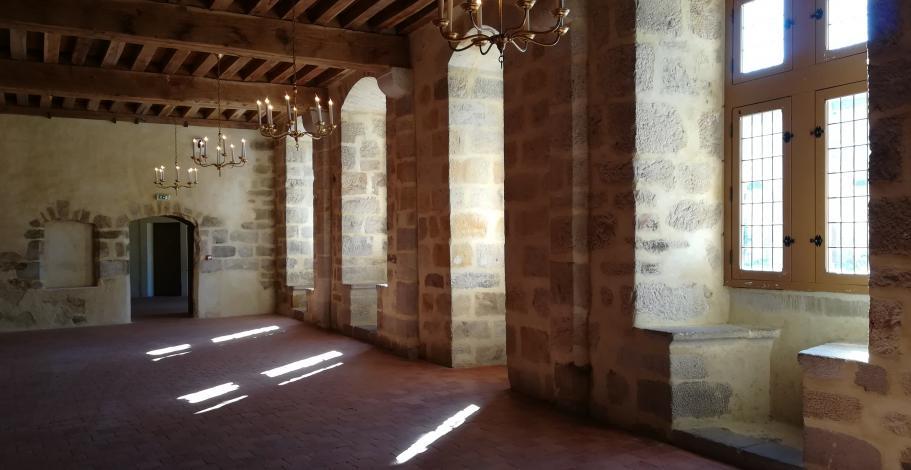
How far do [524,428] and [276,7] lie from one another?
4313 millimetres

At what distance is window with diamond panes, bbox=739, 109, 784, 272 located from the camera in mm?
3891

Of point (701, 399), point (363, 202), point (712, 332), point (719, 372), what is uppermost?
point (363, 202)

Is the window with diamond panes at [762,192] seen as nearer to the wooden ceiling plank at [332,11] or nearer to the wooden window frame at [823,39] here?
the wooden window frame at [823,39]

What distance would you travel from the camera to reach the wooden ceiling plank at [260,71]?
310 inches

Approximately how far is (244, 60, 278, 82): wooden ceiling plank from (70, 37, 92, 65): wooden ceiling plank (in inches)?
67.3

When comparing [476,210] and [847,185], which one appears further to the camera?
[476,210]

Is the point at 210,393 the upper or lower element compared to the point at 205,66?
lower

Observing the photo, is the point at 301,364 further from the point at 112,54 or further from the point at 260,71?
the point at 112,54

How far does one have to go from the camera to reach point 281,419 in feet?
14.7

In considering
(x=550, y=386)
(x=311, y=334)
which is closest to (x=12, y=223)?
(x=311, y=334)

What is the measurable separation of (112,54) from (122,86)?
703 millimetres

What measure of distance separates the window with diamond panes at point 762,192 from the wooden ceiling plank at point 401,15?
3017 mm

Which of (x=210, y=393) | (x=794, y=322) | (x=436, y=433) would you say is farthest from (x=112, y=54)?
(x=794, y=322)

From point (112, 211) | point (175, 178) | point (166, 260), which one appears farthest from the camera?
point (166, 260)
